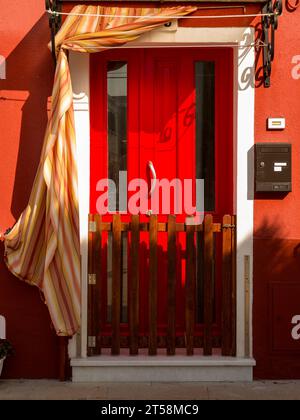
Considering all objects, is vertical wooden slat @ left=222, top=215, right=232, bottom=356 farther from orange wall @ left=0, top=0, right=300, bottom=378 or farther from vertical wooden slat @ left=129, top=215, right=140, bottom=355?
vertical wooden slat @ left=129, top=215, right=140, bottom=355

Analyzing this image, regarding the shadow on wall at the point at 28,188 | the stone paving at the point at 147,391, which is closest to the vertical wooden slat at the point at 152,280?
the stone paving at the point at 147,391

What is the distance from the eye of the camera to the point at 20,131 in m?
6.54

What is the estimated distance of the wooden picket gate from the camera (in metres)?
6.50

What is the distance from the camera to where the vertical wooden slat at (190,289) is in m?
6.49

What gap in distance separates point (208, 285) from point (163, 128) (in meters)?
1.47

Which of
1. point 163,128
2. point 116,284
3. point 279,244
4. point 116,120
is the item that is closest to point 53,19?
point 116,120

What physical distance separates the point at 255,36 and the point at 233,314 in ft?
7.89

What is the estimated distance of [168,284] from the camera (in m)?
6.52

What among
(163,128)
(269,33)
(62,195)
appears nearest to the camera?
(62,195)

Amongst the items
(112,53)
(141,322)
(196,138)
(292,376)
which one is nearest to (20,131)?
(112,53)

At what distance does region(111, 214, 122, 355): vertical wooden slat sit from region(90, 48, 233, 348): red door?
27 cm

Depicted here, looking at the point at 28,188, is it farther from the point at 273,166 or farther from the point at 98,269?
the point at 273,166

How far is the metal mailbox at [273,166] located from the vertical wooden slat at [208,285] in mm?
534

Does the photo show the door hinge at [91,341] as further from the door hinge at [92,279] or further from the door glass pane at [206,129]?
the door glass pane at [206,129]
